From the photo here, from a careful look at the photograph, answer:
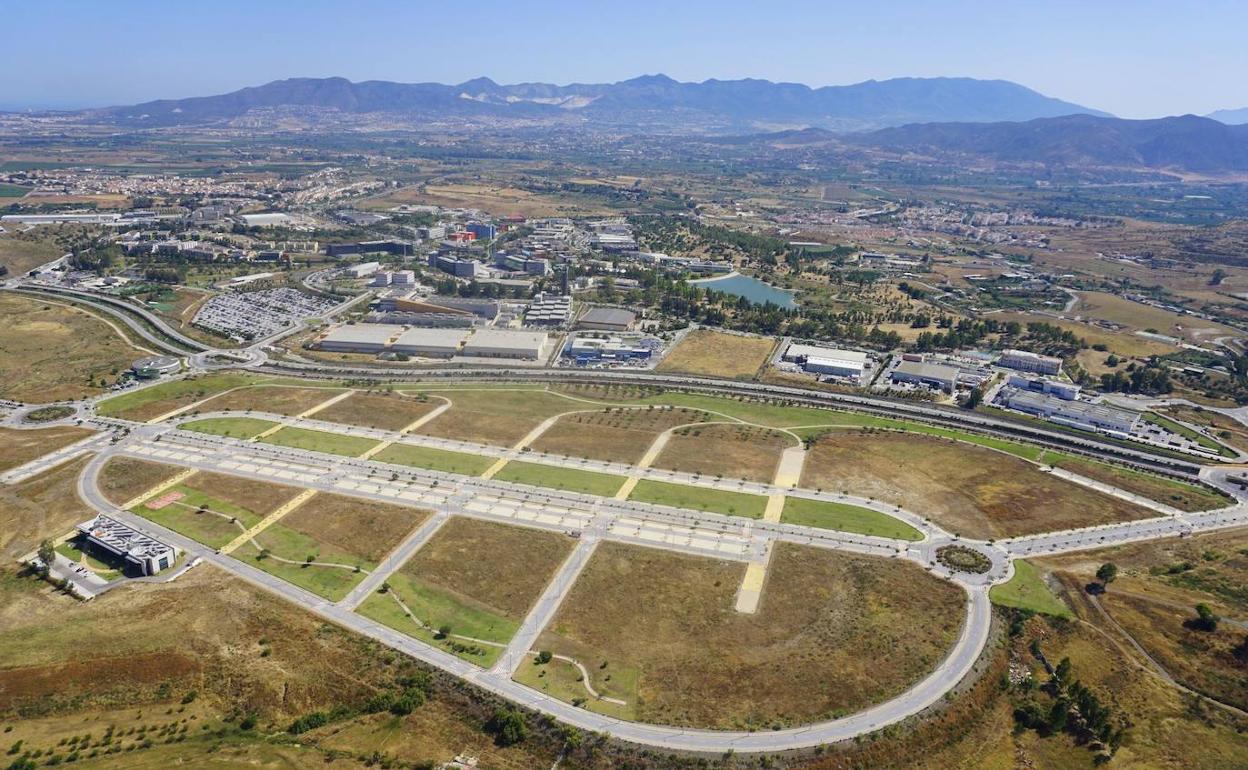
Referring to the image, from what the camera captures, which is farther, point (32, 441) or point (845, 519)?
point (32, 441)

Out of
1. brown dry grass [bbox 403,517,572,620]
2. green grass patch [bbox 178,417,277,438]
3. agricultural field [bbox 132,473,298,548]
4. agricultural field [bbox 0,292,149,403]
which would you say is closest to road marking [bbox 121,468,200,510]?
agricultural field [bbox 132,473,298,548]

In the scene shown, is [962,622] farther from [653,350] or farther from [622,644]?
[653,350]

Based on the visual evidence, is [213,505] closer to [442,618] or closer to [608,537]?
[442,618]

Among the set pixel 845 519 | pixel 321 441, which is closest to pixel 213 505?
pixel 321 441

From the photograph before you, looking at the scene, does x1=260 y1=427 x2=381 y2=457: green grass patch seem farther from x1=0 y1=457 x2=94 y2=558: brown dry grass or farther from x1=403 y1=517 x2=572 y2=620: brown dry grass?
x1=403 y1=517 x2=572 y2=620: brown dry grass

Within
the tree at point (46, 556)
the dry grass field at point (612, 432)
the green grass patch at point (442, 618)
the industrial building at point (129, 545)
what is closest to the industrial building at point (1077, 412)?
the dry grass field at point (612, 432)
